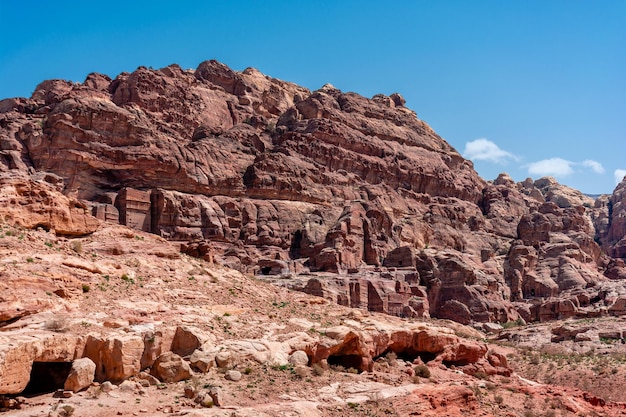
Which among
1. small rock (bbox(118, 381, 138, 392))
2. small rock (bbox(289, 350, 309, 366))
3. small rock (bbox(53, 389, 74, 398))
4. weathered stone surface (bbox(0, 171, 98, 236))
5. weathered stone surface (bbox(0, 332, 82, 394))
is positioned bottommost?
small rock (bbox(53, 389, 74, 398))

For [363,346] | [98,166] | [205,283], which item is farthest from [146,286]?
A: [98,166]

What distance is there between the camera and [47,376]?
68.1 feet

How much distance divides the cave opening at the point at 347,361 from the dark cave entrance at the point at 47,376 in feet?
41.0

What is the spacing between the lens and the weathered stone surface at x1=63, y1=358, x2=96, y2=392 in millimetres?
19500

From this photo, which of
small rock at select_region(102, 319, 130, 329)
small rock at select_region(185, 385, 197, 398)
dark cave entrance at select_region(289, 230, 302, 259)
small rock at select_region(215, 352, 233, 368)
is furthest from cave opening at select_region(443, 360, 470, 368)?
dark cave entrance at select_region(289, 230, 302, 259)

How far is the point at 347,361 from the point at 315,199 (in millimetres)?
55932

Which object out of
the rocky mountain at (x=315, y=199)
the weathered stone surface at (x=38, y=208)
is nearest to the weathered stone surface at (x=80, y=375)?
the weathered stone surface at (x=38, y=208)

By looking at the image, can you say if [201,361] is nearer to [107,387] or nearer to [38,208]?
[107,387]

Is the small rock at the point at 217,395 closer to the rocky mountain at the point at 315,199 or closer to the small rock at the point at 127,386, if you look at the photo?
the small rock at the point at 127,386

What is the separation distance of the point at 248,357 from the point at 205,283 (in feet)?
24.8

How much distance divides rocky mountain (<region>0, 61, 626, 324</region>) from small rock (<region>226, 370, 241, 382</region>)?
15.7 metres

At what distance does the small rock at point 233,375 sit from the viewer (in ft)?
74.0

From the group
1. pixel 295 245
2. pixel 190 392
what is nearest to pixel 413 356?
pixel 190 392

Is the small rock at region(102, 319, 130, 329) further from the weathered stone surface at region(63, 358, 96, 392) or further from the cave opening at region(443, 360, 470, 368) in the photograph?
the cave opening at region(443, 360, 470, 368)
